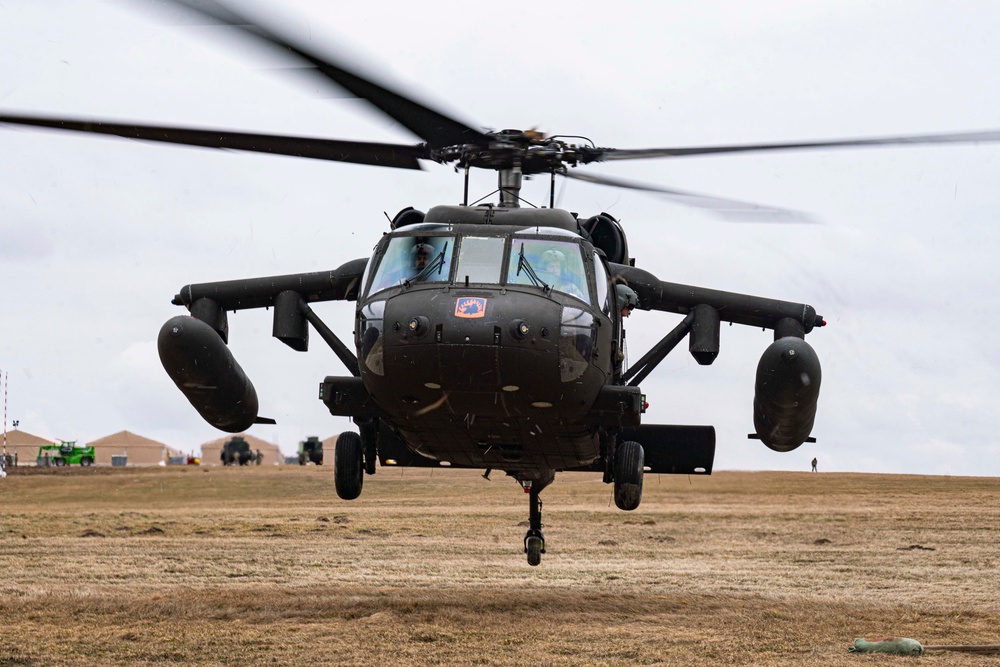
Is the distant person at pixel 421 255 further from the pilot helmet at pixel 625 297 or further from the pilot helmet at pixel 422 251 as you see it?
the pilot helmet at pixel 625 297

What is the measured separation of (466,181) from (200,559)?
12736 mm

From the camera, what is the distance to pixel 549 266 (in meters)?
11.1

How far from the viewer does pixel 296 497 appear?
3950 centimetres

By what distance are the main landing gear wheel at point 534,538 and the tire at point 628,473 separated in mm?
3116

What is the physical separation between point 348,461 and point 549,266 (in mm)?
3312

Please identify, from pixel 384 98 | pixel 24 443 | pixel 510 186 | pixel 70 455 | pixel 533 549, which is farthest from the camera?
pixel 24 443

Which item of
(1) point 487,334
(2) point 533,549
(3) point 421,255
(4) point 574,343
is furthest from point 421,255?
(2) point 533,549

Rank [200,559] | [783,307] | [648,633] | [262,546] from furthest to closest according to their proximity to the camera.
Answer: [262,546] → [200,559] → [783,307] → [648,633]

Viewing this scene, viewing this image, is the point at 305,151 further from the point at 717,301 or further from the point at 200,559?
the point at 200,559

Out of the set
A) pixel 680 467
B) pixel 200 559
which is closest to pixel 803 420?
pixel 680 467

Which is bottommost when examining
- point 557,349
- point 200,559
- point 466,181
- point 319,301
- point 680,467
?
point 200,559

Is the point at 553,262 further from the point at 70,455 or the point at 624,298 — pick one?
the point at 70,455

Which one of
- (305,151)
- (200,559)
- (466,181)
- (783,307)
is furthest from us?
(200,559)

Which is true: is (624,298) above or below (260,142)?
below
